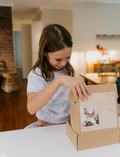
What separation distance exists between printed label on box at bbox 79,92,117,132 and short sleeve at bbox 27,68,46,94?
354mm

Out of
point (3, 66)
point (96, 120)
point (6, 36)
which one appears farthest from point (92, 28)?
point (96, 120)

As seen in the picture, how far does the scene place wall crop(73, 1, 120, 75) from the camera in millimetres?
4809

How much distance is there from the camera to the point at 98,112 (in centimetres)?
66

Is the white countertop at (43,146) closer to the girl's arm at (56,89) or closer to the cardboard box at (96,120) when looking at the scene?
Answer: the cardboard box at (96,120)

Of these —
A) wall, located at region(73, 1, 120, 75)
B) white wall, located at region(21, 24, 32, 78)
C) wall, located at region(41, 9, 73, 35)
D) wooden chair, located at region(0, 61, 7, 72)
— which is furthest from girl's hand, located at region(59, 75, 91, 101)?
white wall, located at region(21, 24, 32, 78)

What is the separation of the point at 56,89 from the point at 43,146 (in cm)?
25

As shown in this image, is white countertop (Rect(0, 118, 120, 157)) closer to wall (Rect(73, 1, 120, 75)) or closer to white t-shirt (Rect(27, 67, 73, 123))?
white t-shirt (Rect(27, 67, 73, 123))

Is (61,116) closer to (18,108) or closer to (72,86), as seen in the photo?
(72,86)

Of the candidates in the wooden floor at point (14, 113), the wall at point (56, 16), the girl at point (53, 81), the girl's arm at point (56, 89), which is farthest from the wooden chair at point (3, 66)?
the girl's arm at point (56, 89)

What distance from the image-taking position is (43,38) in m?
0.91

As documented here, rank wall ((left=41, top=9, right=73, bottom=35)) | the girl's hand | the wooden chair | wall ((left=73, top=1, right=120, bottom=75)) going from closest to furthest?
the girl's hand < wall ((left=73, top=1, right=120, bottom=75)) < the wooden chair < wall ((left=41, top=9, right=73, bottom=35))

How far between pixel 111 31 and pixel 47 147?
5.00 metres

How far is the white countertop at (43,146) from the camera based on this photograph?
2.07 ft

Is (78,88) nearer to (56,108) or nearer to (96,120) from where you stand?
(96,120)
